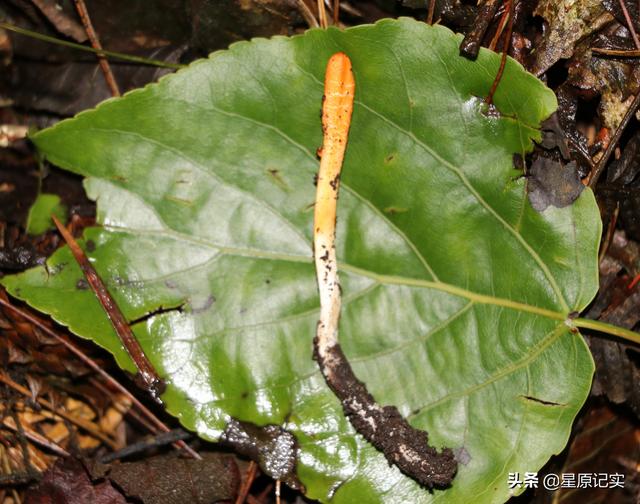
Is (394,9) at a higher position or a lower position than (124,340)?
higher

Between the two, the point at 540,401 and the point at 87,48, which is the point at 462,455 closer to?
the point at 540,401

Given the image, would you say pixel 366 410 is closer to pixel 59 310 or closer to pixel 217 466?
pixel 217 466

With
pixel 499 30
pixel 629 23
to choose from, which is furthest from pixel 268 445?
pixel 629 23

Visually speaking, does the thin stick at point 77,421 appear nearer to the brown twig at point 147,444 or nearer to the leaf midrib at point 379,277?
the brown twig at point 147,444

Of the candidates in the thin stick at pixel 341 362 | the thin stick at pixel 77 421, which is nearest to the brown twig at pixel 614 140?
the thin stick at pixel 341 362

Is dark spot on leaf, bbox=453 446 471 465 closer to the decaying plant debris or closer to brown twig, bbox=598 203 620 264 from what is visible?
the decaying plant debris

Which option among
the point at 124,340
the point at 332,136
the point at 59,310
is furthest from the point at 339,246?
the point at 59,310
